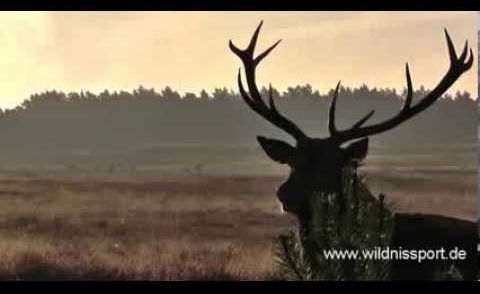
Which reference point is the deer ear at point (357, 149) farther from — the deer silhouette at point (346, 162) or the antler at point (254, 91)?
the antler at point (254, 91)

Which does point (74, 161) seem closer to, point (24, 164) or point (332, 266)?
point (24, 164)

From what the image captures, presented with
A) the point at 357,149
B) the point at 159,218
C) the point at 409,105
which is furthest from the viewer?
the point at 159,218

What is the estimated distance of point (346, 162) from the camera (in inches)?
222

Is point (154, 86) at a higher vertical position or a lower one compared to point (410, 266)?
higher

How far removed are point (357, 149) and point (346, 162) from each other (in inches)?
4.4

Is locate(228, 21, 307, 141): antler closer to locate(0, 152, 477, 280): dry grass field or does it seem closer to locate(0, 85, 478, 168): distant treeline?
locate(0, 85, 478, 168): distant treeline

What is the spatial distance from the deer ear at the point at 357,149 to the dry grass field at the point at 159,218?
0.22 meters

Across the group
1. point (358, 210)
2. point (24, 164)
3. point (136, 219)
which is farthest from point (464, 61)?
point (24, 164)

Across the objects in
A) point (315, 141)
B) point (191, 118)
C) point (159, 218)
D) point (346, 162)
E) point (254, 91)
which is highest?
point (254, 91)

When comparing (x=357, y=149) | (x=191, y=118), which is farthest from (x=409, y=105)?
(x=191, y=118)

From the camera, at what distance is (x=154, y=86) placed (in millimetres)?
5918

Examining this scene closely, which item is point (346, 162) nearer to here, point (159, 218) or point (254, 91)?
point (254, 91)

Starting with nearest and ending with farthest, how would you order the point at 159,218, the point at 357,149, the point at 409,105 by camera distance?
the point at 357,149, the point at 409,105, the point at 159,218
